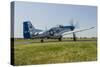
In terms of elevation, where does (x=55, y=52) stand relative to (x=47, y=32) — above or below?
below

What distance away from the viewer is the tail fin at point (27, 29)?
2809mm

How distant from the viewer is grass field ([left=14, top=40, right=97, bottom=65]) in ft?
9.19

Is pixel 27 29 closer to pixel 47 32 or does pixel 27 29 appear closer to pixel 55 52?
pixel 47 32

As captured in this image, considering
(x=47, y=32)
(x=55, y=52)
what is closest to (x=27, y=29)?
(x=47, y=32)

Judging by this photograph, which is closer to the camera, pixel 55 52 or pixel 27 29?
pixel 27 29

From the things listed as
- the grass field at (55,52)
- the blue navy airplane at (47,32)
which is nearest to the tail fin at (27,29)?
the blue navy airplane at (47,32)

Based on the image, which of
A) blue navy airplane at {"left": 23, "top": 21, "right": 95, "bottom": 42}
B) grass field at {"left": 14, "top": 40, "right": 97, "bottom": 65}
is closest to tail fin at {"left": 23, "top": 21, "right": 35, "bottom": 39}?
blue navy airplane at {"left": 23, "top": 21, "right": 95, "bottom": 42}

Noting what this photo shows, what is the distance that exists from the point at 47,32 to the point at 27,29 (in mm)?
280

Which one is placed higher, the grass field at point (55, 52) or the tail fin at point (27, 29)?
the tail fin at point (27, 29)

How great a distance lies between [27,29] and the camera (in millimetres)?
2838

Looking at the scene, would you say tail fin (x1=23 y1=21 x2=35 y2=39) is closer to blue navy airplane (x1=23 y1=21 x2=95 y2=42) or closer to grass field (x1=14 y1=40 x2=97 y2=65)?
blue navy airplane (x1=23 y1=21 x2=95 y2=42)

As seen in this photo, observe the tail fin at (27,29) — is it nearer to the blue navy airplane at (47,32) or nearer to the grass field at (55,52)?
the blue navy airplane at (47,32)

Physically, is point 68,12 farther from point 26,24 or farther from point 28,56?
point 28,56
